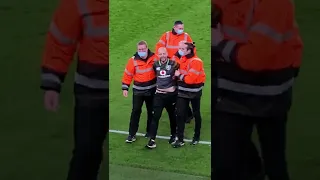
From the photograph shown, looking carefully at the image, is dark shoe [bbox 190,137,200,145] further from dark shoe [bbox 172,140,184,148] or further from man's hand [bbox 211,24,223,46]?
man's hand [bbox 211,24,223,46]

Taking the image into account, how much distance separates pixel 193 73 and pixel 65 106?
22.7 inches

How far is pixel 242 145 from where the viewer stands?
2738mm

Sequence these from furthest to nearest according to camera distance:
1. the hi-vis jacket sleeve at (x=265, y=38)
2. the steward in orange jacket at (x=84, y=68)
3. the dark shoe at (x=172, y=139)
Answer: the dark shoe at (x=172, y=139) < the steward in orange jacket at (x=84, y=68) < the hi-vis jacket sleeve at (x=265, y=38)

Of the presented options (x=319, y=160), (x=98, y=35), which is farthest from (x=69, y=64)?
(x=319, y=160)

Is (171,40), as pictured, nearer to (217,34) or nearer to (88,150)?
(217,34)

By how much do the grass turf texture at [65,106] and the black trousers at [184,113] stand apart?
60 mm

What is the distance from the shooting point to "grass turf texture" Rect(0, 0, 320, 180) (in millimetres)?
2693

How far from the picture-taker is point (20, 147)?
9.94ft

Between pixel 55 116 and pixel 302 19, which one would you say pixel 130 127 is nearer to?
pixel 55 116

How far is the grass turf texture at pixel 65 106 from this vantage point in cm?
269

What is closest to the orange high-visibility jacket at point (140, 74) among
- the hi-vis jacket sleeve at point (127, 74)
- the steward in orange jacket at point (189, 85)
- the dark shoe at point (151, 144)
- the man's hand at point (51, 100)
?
the hi-vis jacket sleeve at point (127, 74)

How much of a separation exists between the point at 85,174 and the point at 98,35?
62cm

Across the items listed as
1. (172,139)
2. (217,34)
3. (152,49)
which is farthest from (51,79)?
(217,34)

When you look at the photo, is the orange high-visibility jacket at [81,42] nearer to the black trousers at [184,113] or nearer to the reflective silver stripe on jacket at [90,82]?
the reflective silver stripe on jacket at [90,82]
